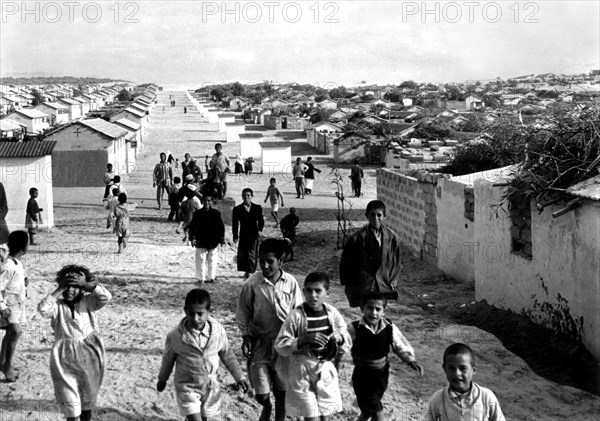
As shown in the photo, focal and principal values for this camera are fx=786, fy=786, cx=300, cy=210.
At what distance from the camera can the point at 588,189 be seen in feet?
25.8

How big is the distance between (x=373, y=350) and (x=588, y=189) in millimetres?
3930

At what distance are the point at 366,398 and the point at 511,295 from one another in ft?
16.4

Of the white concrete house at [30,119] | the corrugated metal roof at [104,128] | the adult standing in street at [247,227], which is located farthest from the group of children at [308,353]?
the white concrete house at [30,119]

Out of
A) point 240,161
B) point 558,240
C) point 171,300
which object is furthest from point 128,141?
point 558,240

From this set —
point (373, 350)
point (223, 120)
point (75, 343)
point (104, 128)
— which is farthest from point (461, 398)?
point (223, 120)

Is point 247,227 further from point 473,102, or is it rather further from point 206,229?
point 473,102

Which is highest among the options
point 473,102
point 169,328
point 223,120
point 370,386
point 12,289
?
point 473,102

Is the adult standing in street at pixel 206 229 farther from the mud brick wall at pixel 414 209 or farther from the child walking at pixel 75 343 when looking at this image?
the child walking at pixel 75 343

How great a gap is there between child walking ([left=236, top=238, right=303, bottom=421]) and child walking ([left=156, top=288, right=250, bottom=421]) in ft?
1.54

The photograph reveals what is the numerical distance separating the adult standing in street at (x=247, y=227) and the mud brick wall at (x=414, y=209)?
14.5ft

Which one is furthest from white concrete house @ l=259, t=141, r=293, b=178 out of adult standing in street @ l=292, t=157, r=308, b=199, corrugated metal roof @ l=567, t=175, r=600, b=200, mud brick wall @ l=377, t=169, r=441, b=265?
corrugated metal roof @ l=567, t=175, r=600, b=200

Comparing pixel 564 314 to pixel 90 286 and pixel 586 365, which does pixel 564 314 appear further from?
pixel 90 286

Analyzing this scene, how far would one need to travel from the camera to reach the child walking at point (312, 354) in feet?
15.8

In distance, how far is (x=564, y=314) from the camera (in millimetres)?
8227
